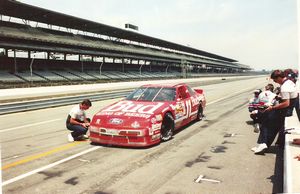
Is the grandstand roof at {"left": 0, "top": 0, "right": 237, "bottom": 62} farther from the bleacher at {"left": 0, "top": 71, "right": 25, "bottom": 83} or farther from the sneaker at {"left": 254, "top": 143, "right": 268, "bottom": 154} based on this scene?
the sneaker at {"left": 254, "top": 143, "right": 268, "bottom": 154}

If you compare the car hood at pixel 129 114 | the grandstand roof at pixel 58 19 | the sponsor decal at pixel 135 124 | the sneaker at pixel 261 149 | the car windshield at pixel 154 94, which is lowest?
the sneaker at pixel 261 149

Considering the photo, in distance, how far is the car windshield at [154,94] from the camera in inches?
328

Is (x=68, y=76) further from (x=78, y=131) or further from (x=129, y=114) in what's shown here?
(x=129, y=114)

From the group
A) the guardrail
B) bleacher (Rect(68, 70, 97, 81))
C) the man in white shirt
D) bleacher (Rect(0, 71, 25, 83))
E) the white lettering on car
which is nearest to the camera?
the man in white shirt

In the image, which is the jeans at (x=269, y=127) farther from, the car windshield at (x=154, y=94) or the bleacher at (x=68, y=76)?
the bleacher at (x=68, y=76)

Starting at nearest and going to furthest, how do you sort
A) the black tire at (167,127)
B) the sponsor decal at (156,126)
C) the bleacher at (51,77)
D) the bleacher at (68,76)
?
the sponsor decal at (156,126)
the black tire at (167,127)
the bleacher at (51,77)
the bleacher at (68,76)

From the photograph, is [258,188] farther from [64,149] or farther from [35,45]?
[35,45]

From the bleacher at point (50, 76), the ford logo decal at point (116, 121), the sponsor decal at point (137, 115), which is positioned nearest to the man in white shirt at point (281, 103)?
the sponsor decal at point (137, 115)

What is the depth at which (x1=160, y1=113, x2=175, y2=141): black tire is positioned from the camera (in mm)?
7431

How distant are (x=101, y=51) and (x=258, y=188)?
146 feet

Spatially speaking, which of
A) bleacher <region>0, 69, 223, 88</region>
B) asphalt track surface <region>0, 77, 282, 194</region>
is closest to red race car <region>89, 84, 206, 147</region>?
asphalt track surface <region>0, 77, 282, 194</region>

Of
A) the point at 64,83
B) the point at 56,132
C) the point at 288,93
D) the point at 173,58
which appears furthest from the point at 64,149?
the point at 173,58

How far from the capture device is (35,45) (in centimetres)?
3484

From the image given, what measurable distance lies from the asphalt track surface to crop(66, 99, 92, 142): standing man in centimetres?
30
